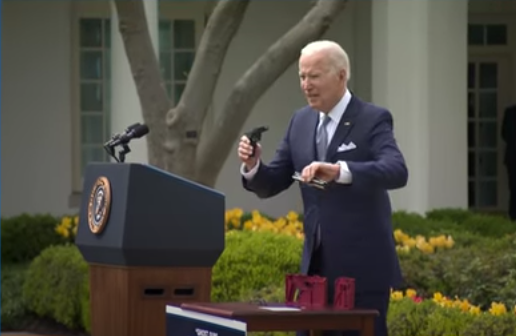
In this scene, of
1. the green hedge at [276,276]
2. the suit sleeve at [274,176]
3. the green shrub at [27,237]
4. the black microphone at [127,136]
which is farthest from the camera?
the green shrub at [27,237]

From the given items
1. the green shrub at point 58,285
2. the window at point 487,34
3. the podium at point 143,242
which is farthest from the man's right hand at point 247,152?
the window at point 487,34

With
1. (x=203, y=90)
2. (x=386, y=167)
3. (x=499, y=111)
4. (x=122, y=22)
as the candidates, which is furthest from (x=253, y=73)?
(x=499, y=111)

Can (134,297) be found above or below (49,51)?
below

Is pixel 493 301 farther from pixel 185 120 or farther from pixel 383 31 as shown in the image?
pixel 383 31

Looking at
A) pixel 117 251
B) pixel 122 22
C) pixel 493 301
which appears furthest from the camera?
pixel 122 22

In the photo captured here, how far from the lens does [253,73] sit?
37.8 feet

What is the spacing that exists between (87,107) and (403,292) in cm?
914

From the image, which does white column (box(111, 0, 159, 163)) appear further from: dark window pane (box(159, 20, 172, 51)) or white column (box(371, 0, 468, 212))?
white column (box(371, 0, 468, 212))

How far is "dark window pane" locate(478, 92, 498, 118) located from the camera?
18.9m

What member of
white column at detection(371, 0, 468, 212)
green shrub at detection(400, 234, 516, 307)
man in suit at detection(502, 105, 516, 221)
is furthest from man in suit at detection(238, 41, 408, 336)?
man in suit at detection(502, 105, 516, 221)

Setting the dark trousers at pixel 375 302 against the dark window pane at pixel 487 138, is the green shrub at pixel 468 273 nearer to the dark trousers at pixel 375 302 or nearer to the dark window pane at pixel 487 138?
the dark trousers at pixel 375 302

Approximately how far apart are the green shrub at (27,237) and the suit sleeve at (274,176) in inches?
364

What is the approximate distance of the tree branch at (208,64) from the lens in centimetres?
1151

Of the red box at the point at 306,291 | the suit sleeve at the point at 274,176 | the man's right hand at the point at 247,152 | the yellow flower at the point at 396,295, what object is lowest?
the yellow flower at the point at 396,295
